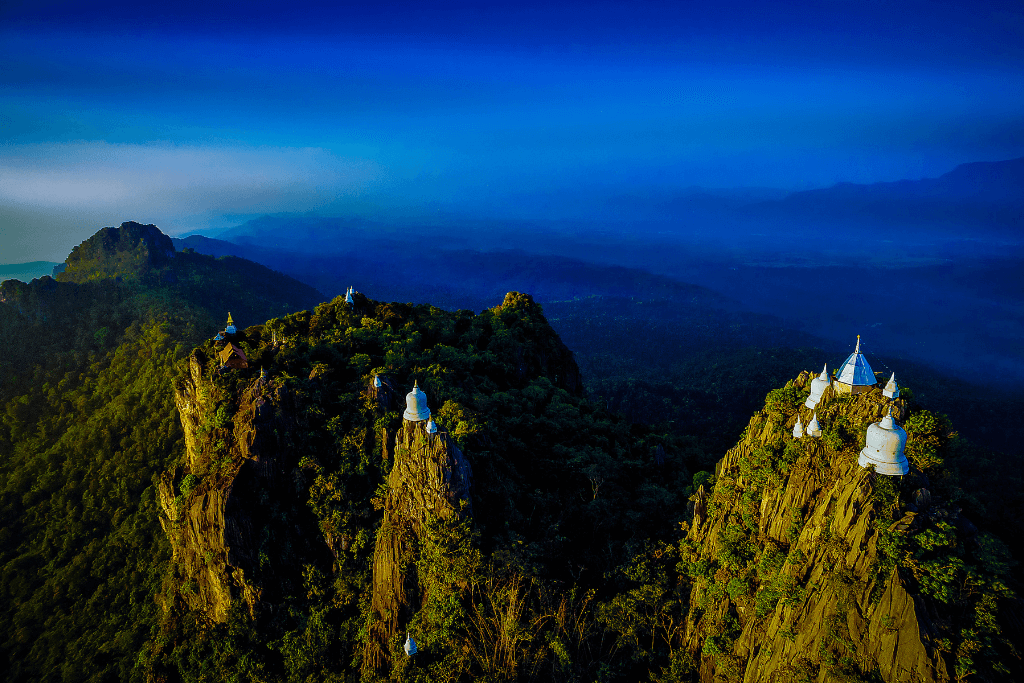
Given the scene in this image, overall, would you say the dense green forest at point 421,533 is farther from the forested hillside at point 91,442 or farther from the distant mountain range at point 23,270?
the distant mountain range at point 23,270

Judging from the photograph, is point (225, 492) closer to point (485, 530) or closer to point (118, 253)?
point (485, 530)

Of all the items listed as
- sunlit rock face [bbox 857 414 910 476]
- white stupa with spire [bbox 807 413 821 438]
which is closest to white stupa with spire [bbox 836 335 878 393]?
white stupa with spire [bbox 807 413 821 438]

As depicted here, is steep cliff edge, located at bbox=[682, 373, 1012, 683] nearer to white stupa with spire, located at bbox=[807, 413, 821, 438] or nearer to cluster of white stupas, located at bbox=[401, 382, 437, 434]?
white stupa with spire, located at bbox=[807, 413, 821, 438]

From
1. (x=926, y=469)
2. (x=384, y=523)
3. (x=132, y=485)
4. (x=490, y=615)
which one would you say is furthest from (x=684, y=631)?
(x=132, y=485)

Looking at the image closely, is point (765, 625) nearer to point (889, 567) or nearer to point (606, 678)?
point (889, 567)

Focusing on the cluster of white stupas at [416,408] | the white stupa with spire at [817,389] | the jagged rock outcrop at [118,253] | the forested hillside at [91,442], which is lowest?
the forested hillside at [91,442]

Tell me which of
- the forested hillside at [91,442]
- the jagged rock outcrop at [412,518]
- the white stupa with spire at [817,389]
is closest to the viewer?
the white stupa with spire at [817,389]

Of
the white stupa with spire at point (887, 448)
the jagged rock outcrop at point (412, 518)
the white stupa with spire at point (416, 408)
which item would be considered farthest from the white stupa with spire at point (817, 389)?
the white stupa with spire at point (416, 408)
